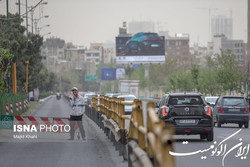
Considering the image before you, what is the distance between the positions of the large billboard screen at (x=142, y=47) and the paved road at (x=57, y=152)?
96.7 metres

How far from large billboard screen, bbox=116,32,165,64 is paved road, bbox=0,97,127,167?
9671 cm

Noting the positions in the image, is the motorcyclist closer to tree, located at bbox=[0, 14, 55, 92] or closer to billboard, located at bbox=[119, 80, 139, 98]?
tree, located at bbox=[0, 14, 55, 92]

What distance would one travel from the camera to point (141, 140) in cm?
963

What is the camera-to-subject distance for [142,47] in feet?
397

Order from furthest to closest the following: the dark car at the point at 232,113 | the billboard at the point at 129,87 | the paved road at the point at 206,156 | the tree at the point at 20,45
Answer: the billboard at the point at 129,87 < the tree at the point at 20,45 < the dark car at the point at 232,113 < the paved road at the point at 206,156

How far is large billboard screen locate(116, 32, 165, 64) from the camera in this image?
4727 inches

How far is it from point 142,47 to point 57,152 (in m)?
104

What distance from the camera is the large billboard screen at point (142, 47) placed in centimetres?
12006

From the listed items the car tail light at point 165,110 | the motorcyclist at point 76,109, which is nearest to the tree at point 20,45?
the car tail light at point 165,110

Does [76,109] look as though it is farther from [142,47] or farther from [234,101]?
[142,47]

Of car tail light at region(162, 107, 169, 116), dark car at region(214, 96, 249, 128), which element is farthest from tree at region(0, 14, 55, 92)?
A: car tail light at region(162, 107, 169, 116)

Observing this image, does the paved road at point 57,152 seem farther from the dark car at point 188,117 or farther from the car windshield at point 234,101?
the car windshield at point 234,101

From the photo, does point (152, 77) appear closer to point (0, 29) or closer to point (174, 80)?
point (174, 80)

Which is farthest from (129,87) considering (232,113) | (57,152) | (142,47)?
(57,152)
